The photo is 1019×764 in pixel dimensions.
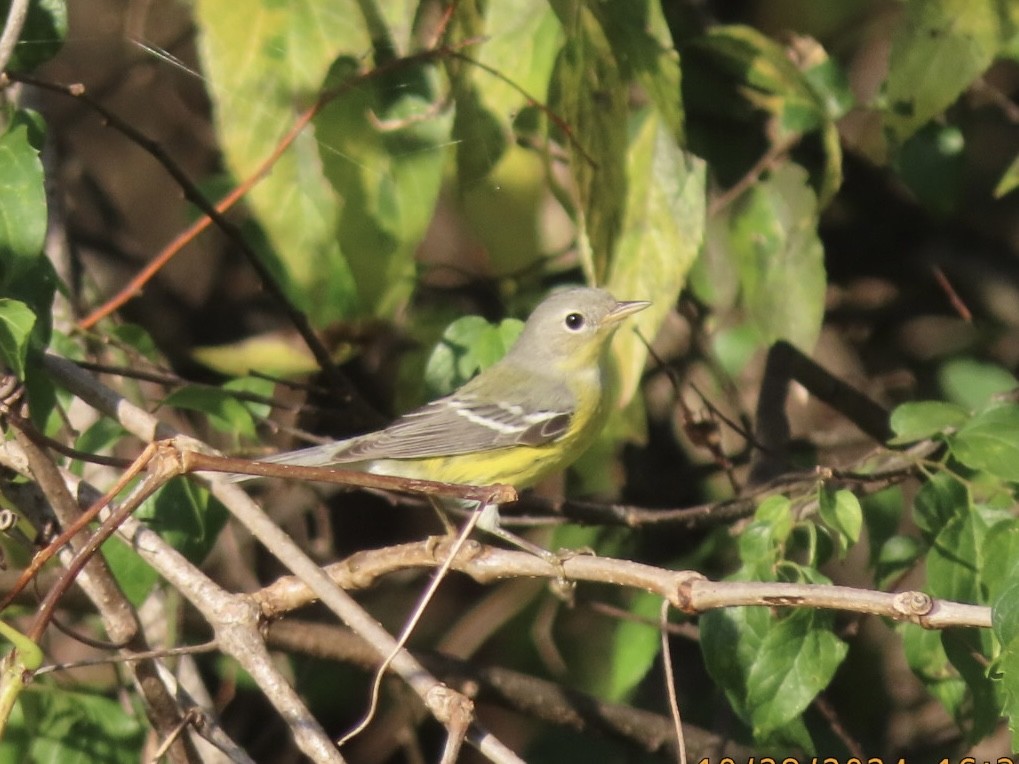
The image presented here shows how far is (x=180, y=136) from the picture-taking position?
574 cm

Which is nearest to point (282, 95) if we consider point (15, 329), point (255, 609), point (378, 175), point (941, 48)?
point (378, 175)

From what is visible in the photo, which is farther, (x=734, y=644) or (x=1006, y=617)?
(x=734, y=644)

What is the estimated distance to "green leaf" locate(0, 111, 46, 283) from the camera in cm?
245

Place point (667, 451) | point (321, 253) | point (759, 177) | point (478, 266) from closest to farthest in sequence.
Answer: point (321, 253), point (759, 177), point (667, 451), point (478, 266)

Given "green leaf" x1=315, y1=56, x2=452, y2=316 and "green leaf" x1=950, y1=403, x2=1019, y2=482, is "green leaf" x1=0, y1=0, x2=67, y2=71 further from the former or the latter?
"green leaf" x1=950, y1=403, x2=1019, y2=482

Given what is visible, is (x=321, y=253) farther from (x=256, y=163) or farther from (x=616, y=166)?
(x=616, y=166)

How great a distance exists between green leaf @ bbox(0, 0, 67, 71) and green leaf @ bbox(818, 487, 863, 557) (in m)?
1.97

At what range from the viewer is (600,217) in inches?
114

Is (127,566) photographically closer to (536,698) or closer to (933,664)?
Result: (536,698)

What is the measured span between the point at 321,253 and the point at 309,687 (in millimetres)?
2575

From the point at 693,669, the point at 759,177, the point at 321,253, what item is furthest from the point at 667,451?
the point at 321,253

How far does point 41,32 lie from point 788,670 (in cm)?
216

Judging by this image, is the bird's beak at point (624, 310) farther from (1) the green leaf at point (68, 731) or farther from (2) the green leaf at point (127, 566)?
(1) the green leaf at point (68, 731)

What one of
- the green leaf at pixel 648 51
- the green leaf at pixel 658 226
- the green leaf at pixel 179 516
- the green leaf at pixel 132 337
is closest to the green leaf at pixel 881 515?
the green leaf at pixel 658 226
